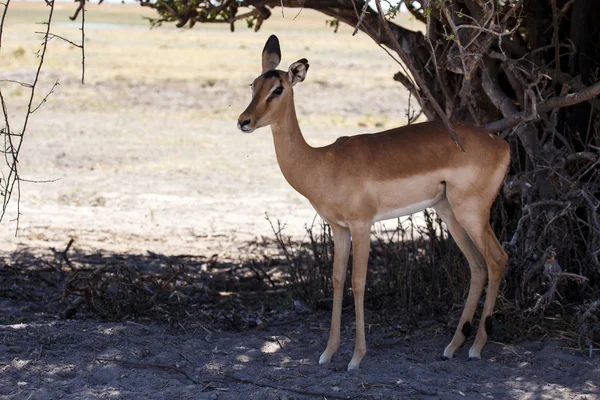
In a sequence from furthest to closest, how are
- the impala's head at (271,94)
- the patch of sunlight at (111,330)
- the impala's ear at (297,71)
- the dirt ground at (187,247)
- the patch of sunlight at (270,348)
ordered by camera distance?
the patch of sunlight at (111,330) → the patch of sunlight at (270,348) → the impala's ear at (297,71) → the impala's head at (271,94) → the dirt ground at (187,247)

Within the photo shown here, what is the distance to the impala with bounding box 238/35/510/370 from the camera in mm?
5754

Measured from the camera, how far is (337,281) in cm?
597

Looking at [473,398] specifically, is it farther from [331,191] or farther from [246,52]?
[246,52]

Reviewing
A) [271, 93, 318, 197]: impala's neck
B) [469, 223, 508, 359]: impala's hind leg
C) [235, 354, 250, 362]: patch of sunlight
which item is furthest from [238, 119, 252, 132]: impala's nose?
[469, 223, 508, 359]: impala's hind leg

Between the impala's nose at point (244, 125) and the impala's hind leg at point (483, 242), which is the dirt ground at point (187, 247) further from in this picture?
the impala's nose at point (244, 125)

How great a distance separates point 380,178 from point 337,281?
77 cm

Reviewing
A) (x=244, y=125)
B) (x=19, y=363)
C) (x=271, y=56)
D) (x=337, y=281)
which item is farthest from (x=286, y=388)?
(x=271, y=56)

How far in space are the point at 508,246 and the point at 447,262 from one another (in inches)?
23.7

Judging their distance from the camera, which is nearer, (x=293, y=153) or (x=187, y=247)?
(x=293, y=153)

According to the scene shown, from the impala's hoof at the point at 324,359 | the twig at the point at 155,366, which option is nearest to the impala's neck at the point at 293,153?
the impala's hoof at the point at 324,359

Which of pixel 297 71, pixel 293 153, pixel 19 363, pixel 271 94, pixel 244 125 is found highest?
pixel 297 71

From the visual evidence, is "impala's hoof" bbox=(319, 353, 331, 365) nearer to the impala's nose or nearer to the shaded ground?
the shaded ground

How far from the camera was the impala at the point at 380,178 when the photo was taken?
18.9 feet

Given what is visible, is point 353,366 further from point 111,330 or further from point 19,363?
point 19,363
